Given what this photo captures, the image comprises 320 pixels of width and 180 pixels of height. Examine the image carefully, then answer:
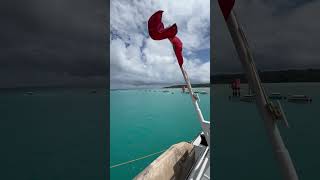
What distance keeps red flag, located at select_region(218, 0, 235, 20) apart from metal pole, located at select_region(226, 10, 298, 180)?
2cm

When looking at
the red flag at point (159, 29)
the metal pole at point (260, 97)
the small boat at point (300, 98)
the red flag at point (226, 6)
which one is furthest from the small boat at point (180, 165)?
the small boat at point (300, 98)

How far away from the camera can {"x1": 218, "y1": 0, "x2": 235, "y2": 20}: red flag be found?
0.81 m

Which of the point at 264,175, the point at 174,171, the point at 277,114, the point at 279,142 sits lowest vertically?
the point at 264,175

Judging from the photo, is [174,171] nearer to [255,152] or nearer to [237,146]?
[255,152]

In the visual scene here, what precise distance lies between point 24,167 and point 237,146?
32.0ft

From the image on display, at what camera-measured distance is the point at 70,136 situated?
16.2 m

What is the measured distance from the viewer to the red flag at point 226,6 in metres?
0.81

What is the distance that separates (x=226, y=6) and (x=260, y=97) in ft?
1.24

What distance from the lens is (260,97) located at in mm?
819

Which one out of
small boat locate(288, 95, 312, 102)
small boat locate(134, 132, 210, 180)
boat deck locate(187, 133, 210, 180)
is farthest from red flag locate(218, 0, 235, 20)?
small boat locate(288, 95, 312, 102)

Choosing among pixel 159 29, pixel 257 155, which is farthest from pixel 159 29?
pixel 257 155

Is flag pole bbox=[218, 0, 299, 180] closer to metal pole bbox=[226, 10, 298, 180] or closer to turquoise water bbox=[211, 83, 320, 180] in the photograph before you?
metal pole bbox=[226, 10, 298, 180]

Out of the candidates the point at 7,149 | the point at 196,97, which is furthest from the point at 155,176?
the point at 7,149

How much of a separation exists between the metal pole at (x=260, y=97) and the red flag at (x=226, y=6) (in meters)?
0.02
